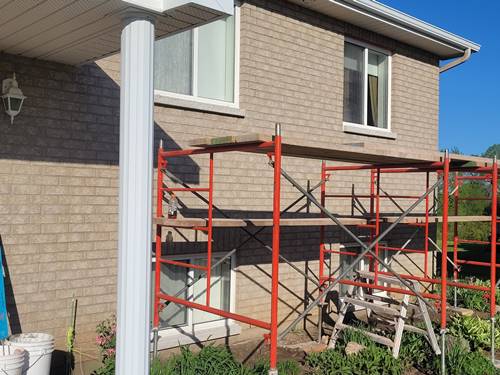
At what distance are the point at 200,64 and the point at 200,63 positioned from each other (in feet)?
0.05

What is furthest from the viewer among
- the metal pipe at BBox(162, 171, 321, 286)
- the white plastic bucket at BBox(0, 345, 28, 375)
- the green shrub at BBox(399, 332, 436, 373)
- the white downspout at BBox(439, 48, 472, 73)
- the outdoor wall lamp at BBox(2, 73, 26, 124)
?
the white downspout at BBox(439, 48, 472, 73)

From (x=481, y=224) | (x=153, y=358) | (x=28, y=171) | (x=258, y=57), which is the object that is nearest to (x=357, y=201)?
(x=258, y=57)

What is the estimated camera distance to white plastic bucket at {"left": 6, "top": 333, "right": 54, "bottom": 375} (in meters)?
4.97

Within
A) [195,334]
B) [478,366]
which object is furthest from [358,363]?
[195,334]

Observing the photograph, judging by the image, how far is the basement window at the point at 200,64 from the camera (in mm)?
6883

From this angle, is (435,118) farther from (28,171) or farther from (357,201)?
(28,171)

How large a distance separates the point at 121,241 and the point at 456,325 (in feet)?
19.5

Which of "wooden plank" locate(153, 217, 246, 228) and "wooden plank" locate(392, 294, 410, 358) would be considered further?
"wooden plank" locate(392, 294, 410, 358)

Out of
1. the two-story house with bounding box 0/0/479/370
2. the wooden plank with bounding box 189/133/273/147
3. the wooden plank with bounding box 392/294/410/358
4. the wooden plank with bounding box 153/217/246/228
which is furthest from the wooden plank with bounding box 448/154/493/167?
the wooden plank with bounding box 189/133/273/147

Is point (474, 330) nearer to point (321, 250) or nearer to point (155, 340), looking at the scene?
point (321, 250)

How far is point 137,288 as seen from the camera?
3896 mm

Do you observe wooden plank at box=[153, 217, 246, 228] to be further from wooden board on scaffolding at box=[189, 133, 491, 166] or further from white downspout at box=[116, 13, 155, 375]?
white downspout at box=[116, 13, 155, 375]

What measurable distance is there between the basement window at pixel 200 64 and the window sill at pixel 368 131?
238 centimetres

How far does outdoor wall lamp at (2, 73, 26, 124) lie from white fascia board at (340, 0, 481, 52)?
15.9 feet
